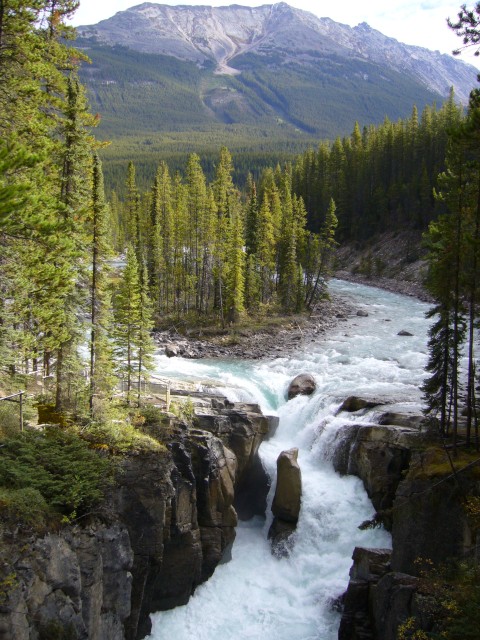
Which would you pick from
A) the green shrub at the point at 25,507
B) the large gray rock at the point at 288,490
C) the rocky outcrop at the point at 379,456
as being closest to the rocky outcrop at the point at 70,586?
the green shrub at the point at 25,507

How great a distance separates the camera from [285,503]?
25.5m

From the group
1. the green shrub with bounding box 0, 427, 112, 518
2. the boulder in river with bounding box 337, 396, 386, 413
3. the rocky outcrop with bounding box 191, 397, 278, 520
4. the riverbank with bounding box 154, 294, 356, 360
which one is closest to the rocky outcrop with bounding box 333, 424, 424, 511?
the boulder in river with bounding box 337, 396, 386, 413

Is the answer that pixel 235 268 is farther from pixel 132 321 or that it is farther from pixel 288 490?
pixel 288 490

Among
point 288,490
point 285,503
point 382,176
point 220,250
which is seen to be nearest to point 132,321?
point 288,490

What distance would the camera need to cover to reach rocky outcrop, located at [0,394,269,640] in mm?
14125

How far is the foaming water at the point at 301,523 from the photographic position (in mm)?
21203

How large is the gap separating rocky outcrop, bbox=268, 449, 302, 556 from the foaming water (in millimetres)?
444

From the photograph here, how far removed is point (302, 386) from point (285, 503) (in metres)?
10.3

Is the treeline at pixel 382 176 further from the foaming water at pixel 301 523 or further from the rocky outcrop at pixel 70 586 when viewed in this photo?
the rocky outcrop at pixel 70 586

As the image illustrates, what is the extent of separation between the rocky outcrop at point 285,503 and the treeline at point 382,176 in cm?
6339

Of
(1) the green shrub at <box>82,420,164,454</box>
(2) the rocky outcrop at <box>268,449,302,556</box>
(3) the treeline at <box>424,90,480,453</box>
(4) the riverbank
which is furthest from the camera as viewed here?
(4) the riverbank

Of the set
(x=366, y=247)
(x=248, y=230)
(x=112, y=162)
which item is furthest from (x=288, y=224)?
(x=112, y=162)

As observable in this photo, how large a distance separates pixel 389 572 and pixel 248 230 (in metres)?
47.0

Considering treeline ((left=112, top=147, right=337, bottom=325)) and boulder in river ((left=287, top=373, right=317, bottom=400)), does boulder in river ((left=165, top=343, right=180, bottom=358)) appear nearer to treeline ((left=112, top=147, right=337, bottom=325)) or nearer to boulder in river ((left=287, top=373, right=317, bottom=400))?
treeline ((left=112, top=147, right=337, bottom=325))
